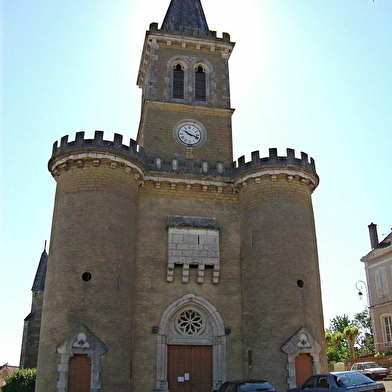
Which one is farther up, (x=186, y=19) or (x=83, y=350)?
(x=186, y=19)

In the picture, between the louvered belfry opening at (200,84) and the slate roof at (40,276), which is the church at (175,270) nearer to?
the louvered belfry opening at (200,84)

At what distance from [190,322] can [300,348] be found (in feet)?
15.5

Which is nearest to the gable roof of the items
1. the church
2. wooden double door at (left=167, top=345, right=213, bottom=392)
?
the church

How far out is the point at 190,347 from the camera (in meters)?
20.6

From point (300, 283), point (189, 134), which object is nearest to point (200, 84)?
point (189, 134)

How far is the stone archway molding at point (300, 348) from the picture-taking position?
63.4ft

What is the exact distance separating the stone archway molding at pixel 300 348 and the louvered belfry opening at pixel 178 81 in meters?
13.7

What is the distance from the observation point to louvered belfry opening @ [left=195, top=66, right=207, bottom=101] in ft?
87.0

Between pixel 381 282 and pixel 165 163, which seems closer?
pixel 165 163

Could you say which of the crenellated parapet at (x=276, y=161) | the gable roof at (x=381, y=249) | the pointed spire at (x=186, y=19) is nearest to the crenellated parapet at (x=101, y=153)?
the crenellated parapet at (x=276, y=161)

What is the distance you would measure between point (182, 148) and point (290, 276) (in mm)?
8436

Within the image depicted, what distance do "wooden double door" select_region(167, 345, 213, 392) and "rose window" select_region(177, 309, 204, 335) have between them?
66cm

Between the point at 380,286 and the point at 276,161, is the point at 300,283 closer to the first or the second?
the point at 276,161

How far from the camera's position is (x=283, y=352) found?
19500 mm
